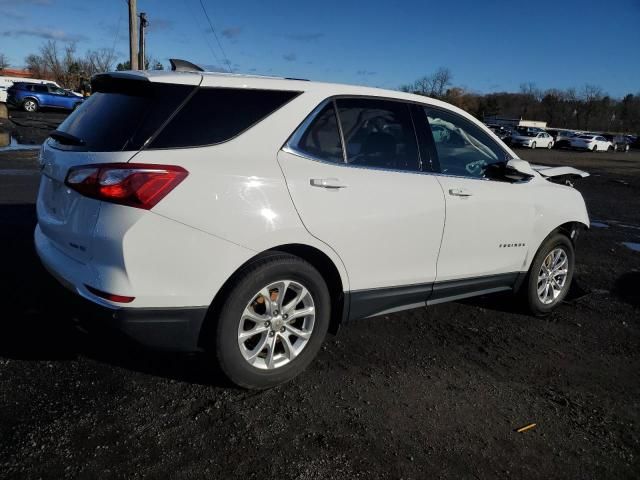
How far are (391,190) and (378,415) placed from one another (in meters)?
1.37

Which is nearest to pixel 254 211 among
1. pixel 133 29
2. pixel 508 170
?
pixel 508 170

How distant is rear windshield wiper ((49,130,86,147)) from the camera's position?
9.18 feet

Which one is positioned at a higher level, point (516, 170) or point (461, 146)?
point (461, 146)

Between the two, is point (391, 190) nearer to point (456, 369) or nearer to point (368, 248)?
point (368, 248)

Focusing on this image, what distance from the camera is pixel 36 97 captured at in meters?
32.6

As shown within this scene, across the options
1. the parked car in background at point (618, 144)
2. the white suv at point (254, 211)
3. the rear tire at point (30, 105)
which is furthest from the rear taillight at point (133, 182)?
the parked car in background at point (618, 144)

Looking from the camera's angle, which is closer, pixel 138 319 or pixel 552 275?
pixel 138 319

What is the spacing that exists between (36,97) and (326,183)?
118 ft

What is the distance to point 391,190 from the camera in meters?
3.28

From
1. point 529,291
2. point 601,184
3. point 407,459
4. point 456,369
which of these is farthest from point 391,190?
point 601,184

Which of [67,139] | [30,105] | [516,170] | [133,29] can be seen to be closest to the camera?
[67,139]

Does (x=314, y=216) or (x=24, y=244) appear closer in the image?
(x=314, y=216)

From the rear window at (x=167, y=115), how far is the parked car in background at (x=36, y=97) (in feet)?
110

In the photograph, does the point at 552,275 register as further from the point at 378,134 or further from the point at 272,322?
the point at 272,322
